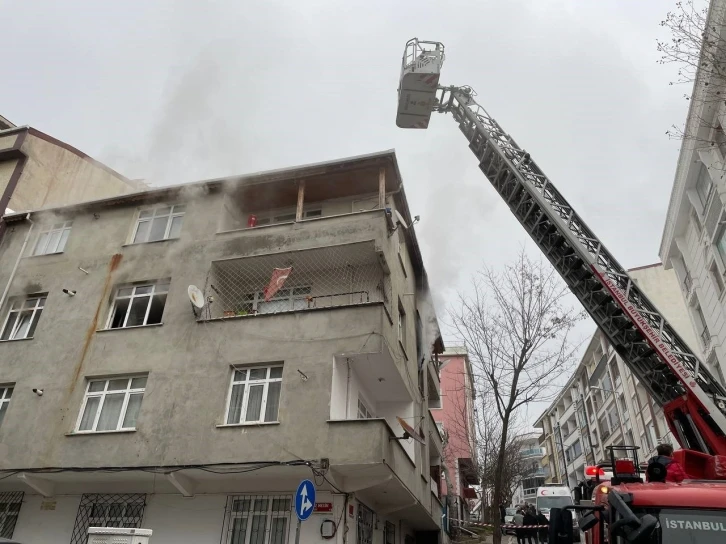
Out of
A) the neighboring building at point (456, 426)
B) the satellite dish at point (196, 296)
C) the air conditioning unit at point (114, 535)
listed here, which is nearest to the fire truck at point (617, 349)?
the air conditioning unit at point (114, 535)

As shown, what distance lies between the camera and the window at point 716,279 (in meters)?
17.9

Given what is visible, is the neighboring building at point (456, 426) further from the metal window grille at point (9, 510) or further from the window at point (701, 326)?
the metal window grille at point (9, 510)

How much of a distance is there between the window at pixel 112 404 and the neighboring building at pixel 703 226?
16.5m

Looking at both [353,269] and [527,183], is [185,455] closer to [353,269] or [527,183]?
[353,269]

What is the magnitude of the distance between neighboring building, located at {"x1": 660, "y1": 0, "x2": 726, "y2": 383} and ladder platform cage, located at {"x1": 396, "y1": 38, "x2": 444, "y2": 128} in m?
6.76

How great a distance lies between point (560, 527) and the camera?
545 centimetres

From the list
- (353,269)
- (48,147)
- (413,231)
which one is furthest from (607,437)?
(48,147)

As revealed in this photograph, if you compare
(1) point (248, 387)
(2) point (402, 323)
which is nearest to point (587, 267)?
(2) point (402, 323)

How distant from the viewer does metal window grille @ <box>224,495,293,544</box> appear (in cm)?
1129

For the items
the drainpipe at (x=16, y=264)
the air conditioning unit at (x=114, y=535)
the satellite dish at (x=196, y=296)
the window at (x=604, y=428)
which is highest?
the window at (x=604, y=428)

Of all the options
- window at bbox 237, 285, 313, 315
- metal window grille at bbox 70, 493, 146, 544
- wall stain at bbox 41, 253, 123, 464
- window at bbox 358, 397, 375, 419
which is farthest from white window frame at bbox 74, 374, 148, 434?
window at bbox 358, 397, 375, 419

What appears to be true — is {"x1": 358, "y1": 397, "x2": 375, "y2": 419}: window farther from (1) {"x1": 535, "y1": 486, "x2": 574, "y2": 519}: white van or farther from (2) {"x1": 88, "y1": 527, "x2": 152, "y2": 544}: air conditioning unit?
(1) {"x1": 535, "y1": 486, "x2": 574, "y2": 519}: white van

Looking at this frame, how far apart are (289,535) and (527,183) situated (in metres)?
9.49

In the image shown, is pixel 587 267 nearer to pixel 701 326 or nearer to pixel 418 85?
pixel 418 85
